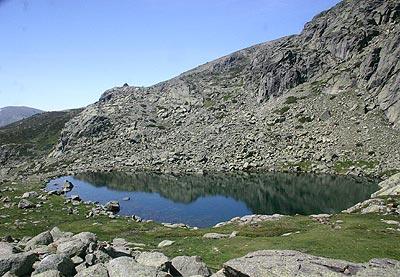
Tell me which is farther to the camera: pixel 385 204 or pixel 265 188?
pixel 265 188

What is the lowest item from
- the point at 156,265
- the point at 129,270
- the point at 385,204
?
the point at 385,204

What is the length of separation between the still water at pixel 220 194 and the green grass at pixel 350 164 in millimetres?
6936

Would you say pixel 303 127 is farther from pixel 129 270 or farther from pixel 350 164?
pixel 129 270

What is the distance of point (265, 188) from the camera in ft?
363

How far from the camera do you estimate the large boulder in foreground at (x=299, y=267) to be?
2331 centimetres

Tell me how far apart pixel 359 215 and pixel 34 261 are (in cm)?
4802

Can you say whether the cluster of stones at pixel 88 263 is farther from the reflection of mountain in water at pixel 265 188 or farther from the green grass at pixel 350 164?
the green grass at pixel 350 164

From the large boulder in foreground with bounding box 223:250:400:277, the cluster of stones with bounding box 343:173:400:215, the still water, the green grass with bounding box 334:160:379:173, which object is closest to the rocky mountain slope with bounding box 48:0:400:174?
the green grass with bounding box 334:160:379:173

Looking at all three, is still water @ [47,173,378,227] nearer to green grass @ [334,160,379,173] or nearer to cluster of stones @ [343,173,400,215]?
green grass @ [334,160,379,173]

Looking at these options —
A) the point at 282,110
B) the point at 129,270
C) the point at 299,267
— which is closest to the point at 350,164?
the point at 282,110

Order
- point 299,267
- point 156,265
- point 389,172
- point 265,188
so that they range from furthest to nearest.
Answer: point 265,188 < point 389,172 < point 156,265 < point 299,267

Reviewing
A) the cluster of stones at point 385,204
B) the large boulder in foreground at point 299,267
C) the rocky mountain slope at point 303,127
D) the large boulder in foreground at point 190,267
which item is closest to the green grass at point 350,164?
the rocky mountain slope at point 303,127

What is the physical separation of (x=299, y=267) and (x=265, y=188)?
3441 inches

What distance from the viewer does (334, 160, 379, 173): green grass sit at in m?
117
